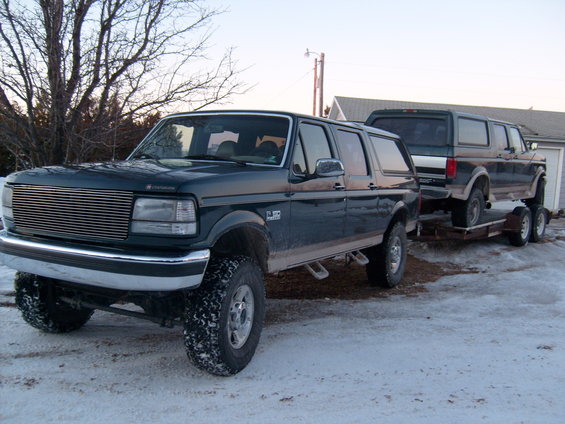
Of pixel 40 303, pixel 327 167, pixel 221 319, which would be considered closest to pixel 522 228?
pixel 327 167

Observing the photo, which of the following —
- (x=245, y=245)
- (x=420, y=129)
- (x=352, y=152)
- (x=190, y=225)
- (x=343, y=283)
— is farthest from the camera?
(x=420, y=129)

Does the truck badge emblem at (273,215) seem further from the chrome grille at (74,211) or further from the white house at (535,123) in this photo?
the white house at (535,123)

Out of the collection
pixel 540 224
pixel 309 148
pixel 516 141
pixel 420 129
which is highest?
pixel 420 129

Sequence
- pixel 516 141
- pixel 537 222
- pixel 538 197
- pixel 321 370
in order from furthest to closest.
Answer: pixel 538 197 < pixel 537 222 < pixel 516 141 < pixel 321 370

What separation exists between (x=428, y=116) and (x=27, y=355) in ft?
23.5

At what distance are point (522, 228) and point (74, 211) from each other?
372 inches

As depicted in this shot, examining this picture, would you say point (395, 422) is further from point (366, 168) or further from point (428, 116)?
point (428, 116)

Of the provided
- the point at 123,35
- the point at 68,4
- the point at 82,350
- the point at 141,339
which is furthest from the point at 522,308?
the point at 68,4

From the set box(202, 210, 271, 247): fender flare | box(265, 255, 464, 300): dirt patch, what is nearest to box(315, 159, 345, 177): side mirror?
box(202, 210, 271, 247): fender flare

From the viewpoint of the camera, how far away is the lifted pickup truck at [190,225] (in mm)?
3637

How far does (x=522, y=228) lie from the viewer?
10828mm

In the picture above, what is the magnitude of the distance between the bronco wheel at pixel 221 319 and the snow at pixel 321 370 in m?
0.17

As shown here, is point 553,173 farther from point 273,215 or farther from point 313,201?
point 273,215

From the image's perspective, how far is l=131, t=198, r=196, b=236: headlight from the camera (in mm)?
3617
